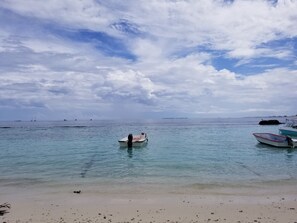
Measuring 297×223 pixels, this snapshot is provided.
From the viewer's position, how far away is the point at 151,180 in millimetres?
17938

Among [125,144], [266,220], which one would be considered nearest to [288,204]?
[266,220]

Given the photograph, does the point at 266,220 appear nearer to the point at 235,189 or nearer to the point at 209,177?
the point at 235,189

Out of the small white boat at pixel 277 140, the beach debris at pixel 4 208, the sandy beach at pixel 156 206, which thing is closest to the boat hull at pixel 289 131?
the small white boat at pixel 277 140

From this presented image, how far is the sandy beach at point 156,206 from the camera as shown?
10.6 meters

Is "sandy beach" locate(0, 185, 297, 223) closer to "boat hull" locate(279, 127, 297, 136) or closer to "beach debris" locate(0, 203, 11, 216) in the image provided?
"beach debris" locate(0, 203, 11, 216)

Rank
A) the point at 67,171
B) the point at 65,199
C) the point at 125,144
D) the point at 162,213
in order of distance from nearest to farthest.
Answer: the point at 162,213 → the point at 65,199 → the point at 67,171 → the point at 125,144

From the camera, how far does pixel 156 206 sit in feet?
40.4

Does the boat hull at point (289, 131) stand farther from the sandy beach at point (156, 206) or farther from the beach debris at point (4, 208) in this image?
the beach debris at point (4, 208)

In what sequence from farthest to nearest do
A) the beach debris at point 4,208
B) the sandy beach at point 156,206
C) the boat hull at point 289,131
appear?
the boat hull at point 289,131, the beach debris at point 4,208, the sandy beach at point 156,206

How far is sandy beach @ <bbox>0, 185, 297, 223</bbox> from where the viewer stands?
10.6 m

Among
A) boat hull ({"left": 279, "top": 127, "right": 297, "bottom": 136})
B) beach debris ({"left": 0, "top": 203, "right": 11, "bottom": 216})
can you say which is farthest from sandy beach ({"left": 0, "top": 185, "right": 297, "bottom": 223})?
boat hull ({"left": 279, "top": 127, "right": 297, "bottom": 136})

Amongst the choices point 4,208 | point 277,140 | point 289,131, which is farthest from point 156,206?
point 289,131

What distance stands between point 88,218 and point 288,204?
7.38m

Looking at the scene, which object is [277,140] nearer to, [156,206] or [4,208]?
[156,206]
